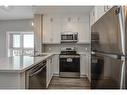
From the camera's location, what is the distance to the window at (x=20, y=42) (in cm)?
816

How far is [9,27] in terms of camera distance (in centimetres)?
811

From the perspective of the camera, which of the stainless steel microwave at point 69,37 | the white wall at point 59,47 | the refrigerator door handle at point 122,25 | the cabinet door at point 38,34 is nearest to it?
the refrigerator door handle at point 122,25

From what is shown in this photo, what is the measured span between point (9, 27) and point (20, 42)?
843 mm

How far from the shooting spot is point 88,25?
6406 mm

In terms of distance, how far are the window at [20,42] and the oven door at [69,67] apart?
2469 millimetres

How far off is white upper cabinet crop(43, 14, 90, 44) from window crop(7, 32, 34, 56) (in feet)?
6.16

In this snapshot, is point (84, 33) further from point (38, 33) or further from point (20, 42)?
point (20, 42)

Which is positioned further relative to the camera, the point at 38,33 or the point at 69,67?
the point at 38,33

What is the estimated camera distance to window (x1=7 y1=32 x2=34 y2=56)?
321 inches

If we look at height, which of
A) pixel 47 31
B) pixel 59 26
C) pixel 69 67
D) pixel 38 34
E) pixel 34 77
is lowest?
pixel 69 67

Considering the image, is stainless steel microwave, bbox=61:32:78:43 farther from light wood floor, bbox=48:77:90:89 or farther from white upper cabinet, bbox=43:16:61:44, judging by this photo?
light wood floor, bbox=48:77:90:89

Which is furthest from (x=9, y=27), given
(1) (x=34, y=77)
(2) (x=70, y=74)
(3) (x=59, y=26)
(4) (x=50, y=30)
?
(1) (x=34, y=77)

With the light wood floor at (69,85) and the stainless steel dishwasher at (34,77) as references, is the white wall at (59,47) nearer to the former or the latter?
the light wood floor at (69,85)

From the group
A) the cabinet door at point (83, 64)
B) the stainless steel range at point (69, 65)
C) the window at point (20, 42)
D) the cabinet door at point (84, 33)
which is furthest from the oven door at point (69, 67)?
the window at point (20, 42)
